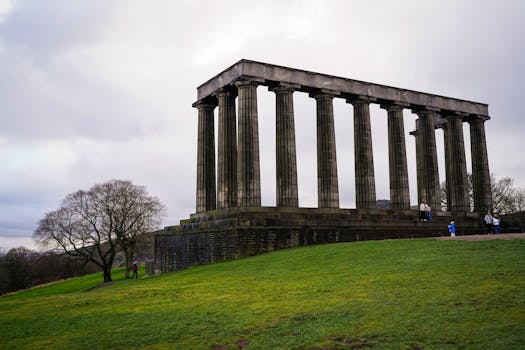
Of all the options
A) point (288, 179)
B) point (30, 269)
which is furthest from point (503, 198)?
point (30, 269)

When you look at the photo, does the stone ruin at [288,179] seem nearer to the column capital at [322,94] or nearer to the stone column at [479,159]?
the column capital at [322,94]

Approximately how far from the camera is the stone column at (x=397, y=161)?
141 feet

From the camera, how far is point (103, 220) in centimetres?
5906

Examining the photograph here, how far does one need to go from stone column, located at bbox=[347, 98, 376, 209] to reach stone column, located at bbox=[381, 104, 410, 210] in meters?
3.34

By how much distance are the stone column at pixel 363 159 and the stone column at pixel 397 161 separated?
131 inches

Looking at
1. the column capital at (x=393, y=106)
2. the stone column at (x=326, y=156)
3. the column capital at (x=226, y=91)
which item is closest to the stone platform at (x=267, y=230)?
the stone column at (x=326, y=156)

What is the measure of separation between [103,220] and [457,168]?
40.1 meters

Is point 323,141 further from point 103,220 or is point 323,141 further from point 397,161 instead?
point 103,220

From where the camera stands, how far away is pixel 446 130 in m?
52.7

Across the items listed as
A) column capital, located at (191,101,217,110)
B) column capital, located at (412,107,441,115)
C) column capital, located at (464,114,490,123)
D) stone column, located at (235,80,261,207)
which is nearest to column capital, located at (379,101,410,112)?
column capital, located at (412,107,441,115)

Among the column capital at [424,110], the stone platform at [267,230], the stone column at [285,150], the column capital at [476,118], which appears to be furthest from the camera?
the column capital at [476,118]

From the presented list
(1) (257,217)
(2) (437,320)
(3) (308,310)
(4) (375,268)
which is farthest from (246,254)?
(2) (437,320)

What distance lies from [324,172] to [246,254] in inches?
416

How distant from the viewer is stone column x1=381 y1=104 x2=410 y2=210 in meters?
42.8
